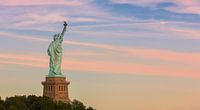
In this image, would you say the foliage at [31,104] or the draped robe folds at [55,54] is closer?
the foliage at [31,104]

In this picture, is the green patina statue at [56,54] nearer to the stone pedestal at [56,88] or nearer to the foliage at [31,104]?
the stone pedestal at [56,88]

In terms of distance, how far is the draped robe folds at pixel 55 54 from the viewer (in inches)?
4973

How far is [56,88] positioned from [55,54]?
5850mm

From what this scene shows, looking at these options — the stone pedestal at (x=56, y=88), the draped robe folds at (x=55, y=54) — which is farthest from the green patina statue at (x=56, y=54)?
the stone pedestal at (x=56, y=88)

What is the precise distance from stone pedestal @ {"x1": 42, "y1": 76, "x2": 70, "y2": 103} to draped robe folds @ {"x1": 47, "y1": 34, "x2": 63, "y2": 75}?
1.20 m

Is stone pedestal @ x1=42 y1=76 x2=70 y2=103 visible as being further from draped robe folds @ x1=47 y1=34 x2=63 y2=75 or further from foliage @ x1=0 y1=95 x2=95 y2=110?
foliage @ x1=0 y1=95 x2=95 y2=110

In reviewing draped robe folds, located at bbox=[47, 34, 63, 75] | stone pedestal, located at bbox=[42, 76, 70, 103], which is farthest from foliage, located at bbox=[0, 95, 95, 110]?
draped robe folds, located at bbox=[47, 34, 63, 75]

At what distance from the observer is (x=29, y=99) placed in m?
84.1

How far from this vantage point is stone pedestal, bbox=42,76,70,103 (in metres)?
125

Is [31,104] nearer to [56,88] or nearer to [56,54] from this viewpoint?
[56,88]

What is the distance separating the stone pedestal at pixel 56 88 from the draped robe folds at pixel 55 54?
3.95 feet

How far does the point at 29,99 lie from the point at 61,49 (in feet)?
145

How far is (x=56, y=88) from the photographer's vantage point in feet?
411

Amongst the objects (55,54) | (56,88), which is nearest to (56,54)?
(55,54)
